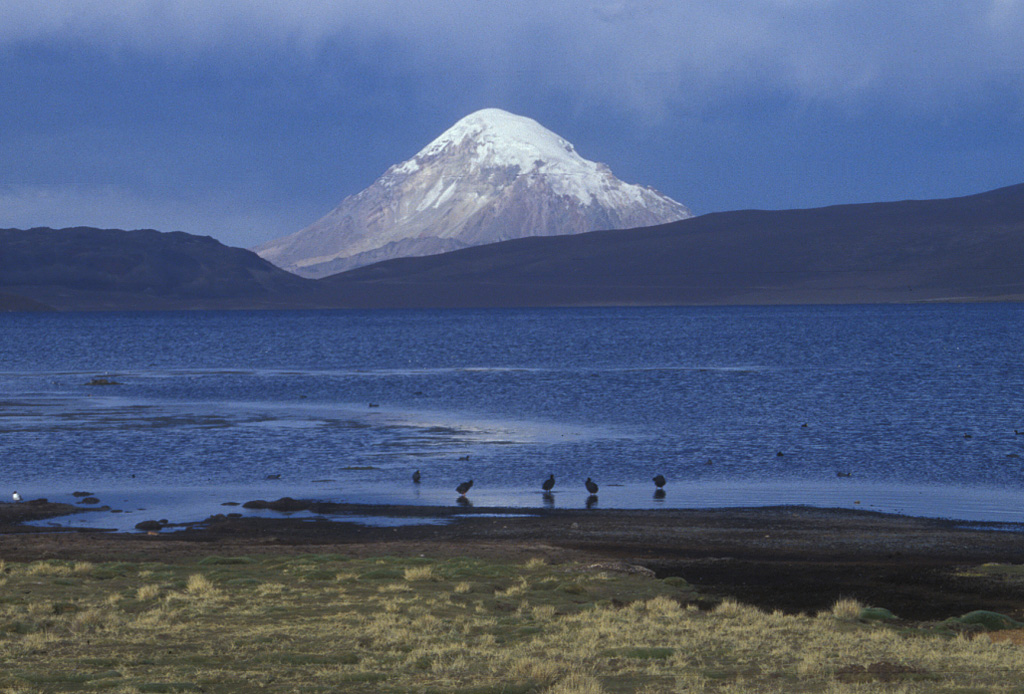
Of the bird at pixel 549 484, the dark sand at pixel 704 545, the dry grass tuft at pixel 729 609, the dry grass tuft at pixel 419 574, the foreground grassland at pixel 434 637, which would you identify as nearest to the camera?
the foreground grassland at pixel 434 637

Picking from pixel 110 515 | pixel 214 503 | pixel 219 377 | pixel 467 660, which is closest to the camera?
pixel 467 660

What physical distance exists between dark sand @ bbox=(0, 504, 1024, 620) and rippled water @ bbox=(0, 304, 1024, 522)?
3112 millimetres

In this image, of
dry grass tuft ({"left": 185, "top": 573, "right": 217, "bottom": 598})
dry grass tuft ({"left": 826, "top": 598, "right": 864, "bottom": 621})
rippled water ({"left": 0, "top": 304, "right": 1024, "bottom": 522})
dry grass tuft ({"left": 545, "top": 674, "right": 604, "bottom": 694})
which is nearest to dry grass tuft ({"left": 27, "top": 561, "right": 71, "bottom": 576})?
dry grass tuft ({"left": 185, "top": 573, "right": 217, "bottom": 598})

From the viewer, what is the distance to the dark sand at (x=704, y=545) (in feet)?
67.7

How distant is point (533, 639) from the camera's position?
1664 cm

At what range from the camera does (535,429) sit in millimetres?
51188

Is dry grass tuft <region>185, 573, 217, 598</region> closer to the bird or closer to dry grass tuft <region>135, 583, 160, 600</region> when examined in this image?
dry grass tuft <region>135, 583, 160, 600</region>

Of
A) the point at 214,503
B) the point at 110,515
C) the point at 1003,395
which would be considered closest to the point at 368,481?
the point at 214,503

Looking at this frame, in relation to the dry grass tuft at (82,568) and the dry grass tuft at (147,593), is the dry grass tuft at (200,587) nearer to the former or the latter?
the dry grass tuft at (147,593)

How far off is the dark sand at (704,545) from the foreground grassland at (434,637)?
1.62 m

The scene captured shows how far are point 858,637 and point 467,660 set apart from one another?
5.71m

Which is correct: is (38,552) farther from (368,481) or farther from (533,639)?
(368,481)

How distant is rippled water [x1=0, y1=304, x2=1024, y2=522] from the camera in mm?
35688

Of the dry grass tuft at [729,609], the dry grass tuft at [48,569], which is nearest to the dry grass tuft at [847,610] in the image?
the dry grass tuft at [729,609]
